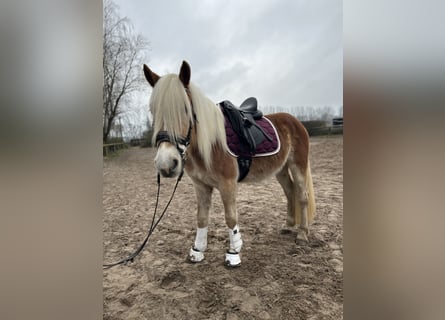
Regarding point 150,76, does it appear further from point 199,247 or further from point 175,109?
point 199,247

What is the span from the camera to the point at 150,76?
2.81 ft

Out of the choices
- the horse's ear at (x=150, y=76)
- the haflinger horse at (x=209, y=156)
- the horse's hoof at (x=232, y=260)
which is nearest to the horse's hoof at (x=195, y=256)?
the haflinger horse at (x=209, y=156)

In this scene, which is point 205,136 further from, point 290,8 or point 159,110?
point 290,8

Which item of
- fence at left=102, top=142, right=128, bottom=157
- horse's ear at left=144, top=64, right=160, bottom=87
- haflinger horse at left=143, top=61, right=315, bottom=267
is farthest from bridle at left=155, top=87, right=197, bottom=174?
fence at left=102, top=142, right=128, bottom=157

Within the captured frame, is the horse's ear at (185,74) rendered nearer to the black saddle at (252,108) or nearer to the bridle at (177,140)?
the bridle at (177,140)

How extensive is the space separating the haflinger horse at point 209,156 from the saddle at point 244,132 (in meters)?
0.04

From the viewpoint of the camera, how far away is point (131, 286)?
0.91m

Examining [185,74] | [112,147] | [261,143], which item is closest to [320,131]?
[261,143]

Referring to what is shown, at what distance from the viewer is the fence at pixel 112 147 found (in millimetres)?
993

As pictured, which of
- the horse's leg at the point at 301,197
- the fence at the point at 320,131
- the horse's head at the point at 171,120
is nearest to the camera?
the horse's head at the point at 171,120

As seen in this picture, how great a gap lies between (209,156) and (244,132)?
0.67ft

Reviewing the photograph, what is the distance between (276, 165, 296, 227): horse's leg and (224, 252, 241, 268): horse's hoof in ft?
1.19

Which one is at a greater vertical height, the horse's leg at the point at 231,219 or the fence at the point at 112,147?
the fence at the point at 112,147
